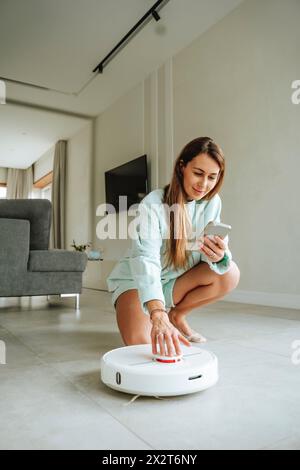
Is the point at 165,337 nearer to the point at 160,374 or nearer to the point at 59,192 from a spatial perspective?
the point at 160,374

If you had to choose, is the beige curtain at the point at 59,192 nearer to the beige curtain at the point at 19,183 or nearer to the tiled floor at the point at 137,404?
the beige curtain at the point at 19,183

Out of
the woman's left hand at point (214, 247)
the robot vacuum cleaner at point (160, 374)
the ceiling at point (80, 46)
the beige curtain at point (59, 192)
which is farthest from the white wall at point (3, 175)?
the robot vacuum cleaner at point (160, 374)

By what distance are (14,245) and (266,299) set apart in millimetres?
1933

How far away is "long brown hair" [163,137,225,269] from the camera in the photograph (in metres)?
1.26

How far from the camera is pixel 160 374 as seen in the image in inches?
33.6

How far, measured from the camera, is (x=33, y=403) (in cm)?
87

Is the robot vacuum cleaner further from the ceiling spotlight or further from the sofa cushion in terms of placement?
the ceiling spotlight

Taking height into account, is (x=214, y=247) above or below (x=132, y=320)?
above

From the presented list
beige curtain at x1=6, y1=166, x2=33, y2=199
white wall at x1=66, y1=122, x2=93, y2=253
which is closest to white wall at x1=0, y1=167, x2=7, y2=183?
beige curtain at x1=6, y1=166, x2=33, y2=199

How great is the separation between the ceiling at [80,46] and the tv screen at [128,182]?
3.63 ft

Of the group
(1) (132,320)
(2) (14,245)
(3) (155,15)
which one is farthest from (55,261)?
(3) (155,15)

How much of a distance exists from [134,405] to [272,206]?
243cm

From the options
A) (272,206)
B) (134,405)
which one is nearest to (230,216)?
(272,206)

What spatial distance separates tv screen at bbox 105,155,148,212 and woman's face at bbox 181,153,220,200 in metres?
3.29
